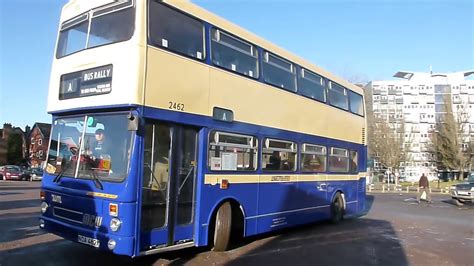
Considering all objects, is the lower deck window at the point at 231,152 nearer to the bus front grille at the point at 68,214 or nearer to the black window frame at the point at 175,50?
the black window frame at the point at 175,50

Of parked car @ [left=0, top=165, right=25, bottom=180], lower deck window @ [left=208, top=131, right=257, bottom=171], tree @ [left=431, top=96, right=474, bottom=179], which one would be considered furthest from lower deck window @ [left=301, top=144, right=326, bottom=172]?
tree @ [left=431, top=96, right=474, bottom=179]

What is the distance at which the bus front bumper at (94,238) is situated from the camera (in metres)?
6.54

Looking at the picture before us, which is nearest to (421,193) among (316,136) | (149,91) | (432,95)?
(316,136)

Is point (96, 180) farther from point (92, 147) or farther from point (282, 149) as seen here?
point (282, 149)

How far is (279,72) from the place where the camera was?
10.5 m

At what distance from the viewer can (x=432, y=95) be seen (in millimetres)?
101625

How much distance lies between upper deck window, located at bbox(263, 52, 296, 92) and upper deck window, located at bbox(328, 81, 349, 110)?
236cm

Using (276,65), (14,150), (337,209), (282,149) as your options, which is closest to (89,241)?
(282,149)

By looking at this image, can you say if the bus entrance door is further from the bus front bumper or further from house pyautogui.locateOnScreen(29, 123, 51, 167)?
house pyautogui.locateOnScreen(29, 123, 51, 167)

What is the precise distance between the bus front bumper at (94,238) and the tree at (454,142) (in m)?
60.1

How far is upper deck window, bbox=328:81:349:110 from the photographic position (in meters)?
13.1

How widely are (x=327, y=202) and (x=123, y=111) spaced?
7.83 meters

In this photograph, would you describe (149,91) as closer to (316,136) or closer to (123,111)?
(123,111)

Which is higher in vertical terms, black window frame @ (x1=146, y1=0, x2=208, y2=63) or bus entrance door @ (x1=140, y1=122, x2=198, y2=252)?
black window frame @ (x1=146, y1=0, x2=208, y2=63)
